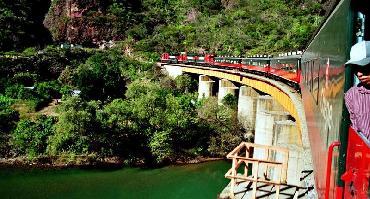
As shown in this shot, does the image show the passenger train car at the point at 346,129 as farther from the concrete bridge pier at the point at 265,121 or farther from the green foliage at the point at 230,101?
the green foliage at the point at 230,101

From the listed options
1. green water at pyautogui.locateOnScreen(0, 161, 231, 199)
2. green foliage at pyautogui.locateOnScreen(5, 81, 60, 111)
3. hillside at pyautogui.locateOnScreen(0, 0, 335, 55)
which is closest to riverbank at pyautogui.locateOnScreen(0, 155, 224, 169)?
green water at pyautogui.locateOnScreen(0, 161, 231, 199)

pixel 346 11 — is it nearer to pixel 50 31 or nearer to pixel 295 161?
pixel 295 161

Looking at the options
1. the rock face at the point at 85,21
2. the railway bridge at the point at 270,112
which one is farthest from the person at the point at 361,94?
the rock face at the point at 85,21

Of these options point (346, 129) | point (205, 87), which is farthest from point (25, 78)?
point (346, 129)

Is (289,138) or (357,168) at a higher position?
(357,168)

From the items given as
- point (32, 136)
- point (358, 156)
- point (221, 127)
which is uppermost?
point (358, 156)

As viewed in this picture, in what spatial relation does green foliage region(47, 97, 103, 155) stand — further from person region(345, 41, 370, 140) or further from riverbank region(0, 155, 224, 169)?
person region(345, 41, 370, 140)

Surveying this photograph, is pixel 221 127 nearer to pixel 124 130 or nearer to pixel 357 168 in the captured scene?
pixel 124 130
